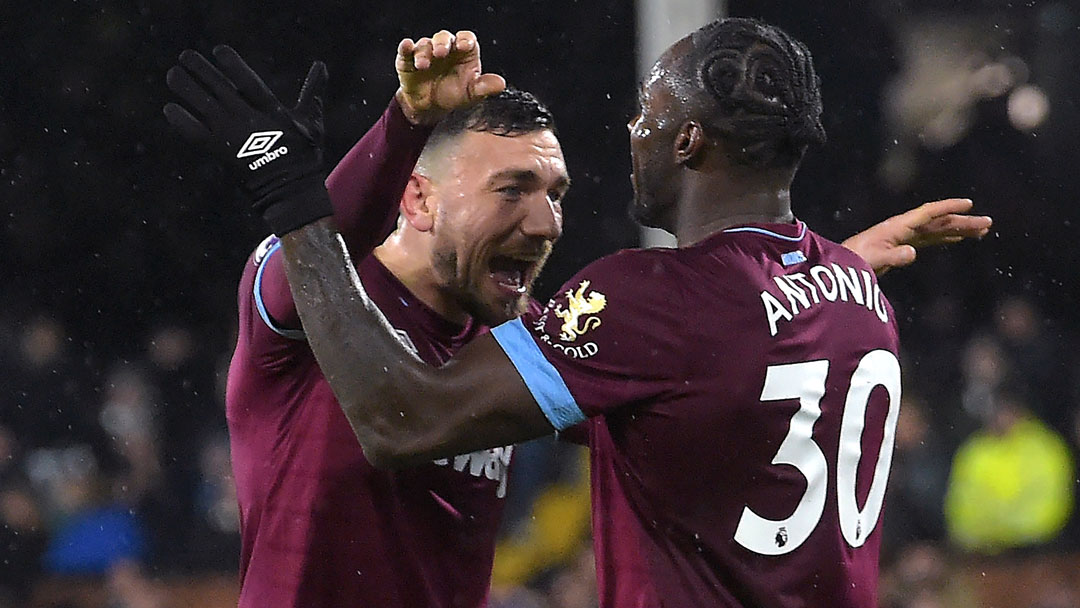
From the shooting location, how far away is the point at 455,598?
3213mm

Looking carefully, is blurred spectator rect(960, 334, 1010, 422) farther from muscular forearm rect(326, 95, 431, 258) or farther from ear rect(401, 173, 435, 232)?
muscular forearm rect(326, 95, 431, 258)

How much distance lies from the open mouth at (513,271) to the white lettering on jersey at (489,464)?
35 centimetres

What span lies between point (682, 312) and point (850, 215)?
6.83 m

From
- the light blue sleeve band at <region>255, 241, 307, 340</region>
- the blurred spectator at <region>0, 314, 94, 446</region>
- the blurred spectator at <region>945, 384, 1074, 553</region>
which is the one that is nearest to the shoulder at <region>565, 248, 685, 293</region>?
the light blue sleeve band at <region>255, 241, 307, 340</region>

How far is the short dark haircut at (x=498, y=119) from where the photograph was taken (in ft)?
11.1

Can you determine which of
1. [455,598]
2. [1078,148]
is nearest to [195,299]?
[1078,148]

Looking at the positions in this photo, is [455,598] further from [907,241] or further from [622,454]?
[907,241]

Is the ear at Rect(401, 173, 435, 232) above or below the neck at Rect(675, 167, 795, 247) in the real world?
below

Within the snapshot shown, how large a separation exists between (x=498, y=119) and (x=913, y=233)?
0.94m

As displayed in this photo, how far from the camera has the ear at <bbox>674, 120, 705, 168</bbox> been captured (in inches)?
108

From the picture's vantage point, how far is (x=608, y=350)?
2582mm

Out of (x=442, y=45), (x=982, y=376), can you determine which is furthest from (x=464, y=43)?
(x=982, y=376)

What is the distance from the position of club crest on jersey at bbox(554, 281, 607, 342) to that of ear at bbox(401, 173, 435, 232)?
2.75 feet

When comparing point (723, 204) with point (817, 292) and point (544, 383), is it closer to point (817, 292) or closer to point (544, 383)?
point (817, 292)
